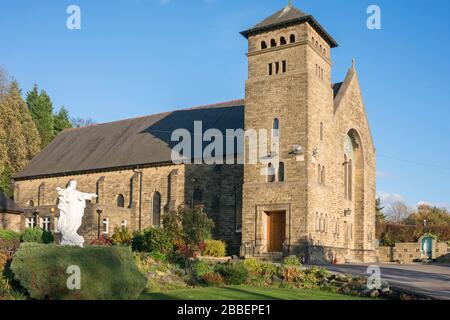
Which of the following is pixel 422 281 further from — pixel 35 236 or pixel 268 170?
pixel 35 236

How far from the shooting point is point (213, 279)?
22641 mm

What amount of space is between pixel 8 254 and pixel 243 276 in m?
9.07

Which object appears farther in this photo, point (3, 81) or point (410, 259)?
point (3, 81)

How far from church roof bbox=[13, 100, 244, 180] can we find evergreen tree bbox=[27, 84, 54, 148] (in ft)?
51.9

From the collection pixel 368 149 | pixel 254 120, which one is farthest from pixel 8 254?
pixel 368 149

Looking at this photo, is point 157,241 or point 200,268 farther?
point 157,241

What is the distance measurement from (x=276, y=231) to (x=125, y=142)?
18.7 metres

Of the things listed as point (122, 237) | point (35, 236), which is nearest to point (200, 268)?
point (35, 236)

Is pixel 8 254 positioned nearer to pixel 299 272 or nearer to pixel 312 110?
pixel 299 272

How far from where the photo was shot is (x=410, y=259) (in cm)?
4384

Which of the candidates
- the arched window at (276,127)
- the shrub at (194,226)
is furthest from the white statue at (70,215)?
the arched window at (276,127)

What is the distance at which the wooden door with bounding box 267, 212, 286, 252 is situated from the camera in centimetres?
3344

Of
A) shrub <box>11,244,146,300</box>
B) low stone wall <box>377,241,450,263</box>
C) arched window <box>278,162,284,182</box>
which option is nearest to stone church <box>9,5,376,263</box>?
arched window <box>278,162,284,182</box>
